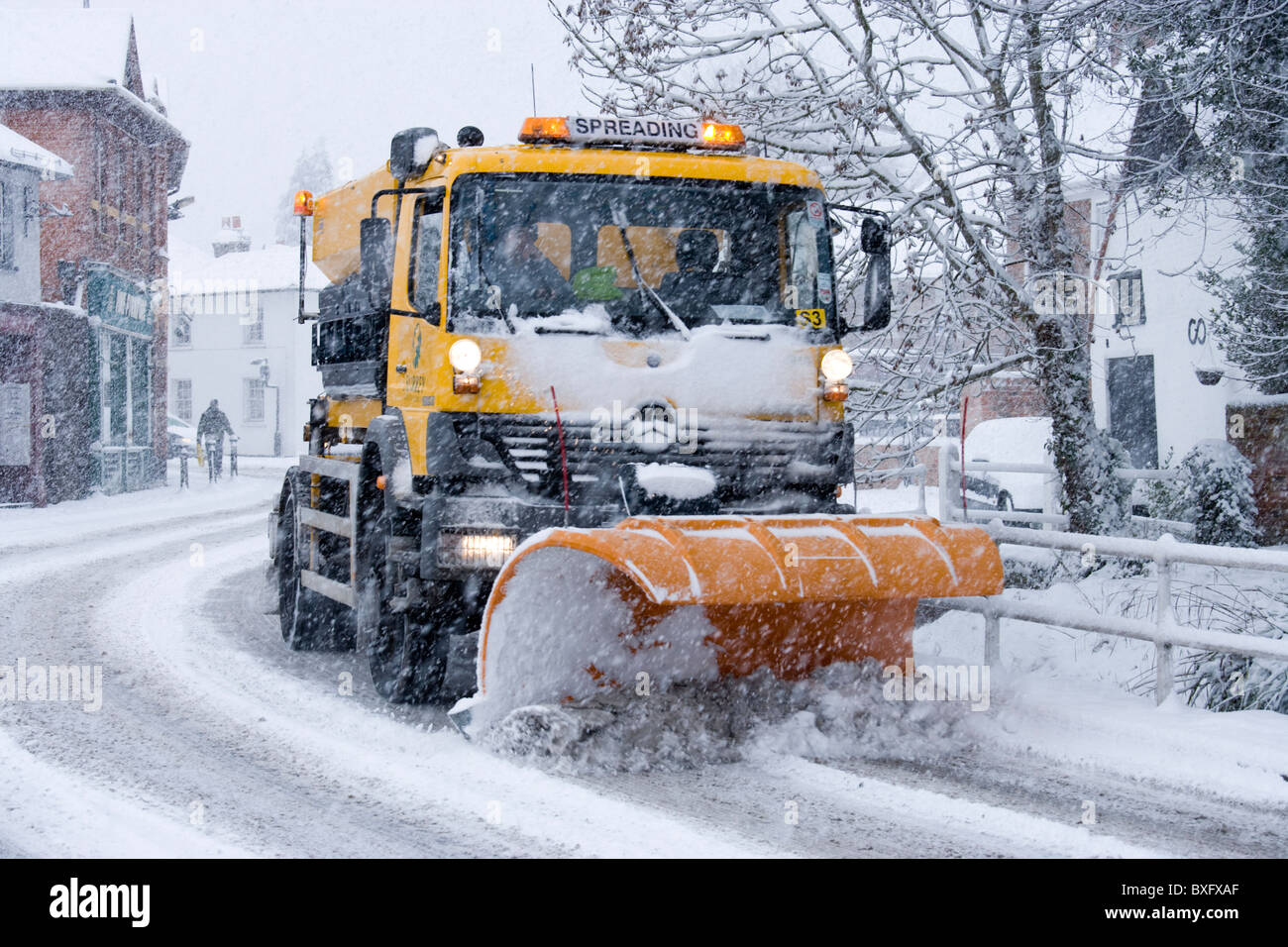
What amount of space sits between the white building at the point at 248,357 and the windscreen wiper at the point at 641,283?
41.8 metres

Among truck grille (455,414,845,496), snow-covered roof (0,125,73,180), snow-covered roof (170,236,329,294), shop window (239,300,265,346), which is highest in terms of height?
snow-covered roof (170,236,329,294)

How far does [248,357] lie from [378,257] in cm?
4452

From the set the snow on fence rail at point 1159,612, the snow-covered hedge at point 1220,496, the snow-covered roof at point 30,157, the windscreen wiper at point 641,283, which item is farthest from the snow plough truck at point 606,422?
the snow-covered roof at point 30,157

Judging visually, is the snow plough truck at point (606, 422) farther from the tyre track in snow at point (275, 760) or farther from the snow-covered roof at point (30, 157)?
the snow-covered roof at point (30, 157)

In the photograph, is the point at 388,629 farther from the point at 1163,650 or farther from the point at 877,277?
the point at 1163,650

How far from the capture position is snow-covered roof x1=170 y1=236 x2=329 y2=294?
50.2 meters

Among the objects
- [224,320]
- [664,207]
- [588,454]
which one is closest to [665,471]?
[588,454]

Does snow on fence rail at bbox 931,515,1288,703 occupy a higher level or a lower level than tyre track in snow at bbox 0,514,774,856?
higher

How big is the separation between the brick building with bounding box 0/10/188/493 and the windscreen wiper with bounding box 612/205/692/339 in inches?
828

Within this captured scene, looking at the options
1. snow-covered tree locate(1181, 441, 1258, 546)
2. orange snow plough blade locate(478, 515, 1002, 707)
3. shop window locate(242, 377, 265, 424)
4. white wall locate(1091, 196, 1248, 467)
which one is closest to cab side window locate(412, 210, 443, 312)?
orange snow plough blade locate(478, 515, 1002, 707)

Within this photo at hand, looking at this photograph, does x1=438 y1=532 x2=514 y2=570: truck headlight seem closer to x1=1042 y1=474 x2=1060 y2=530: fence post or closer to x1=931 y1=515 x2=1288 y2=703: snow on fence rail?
x1=931 y1=515 x2=1288 y2=703: snow on fence rail

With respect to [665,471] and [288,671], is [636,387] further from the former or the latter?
[288,671]

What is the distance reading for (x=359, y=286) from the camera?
8.11 m

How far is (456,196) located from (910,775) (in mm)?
3415
